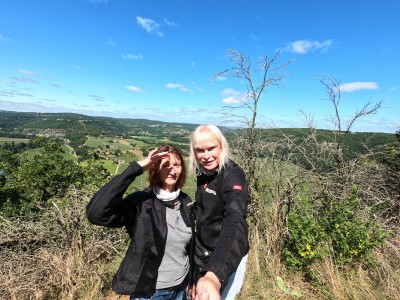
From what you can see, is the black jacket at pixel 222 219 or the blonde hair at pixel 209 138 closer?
the black jacket at pixel 222 219

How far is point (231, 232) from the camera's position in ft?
4.28

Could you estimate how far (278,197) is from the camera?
397 centimetres

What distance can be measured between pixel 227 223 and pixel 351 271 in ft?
9.51

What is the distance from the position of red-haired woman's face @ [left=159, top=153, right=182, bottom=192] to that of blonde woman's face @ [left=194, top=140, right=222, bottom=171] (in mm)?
235

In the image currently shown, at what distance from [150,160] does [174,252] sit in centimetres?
75

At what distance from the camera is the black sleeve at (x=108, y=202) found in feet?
4.85

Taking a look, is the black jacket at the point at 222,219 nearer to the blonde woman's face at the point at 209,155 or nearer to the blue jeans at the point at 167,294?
the blonde woman's face at the point at 209,155

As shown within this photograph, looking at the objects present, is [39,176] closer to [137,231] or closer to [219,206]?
[137,231]

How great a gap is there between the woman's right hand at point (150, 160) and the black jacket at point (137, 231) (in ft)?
0.13

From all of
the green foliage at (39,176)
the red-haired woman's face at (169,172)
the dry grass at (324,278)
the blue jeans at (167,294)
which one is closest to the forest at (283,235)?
the dry grass at (324,278)

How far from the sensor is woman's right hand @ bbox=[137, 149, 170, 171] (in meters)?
1.66

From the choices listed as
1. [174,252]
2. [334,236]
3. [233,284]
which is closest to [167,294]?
[174,252]

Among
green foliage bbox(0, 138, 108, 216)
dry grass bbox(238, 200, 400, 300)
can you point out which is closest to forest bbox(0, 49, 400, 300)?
dry grass bbox(238, 200, 400, 300)

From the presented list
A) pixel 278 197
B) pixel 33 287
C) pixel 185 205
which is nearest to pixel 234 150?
pixel 278 197
